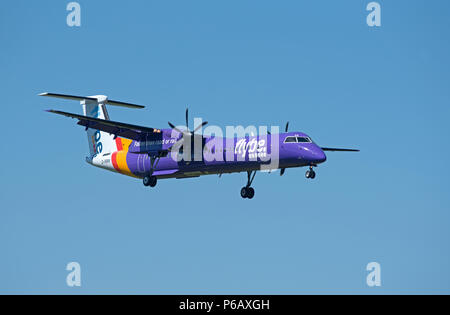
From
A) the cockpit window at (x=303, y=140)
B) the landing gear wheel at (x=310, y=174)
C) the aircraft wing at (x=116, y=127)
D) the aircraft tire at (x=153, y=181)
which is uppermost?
the aircraft wing at (x=116, y=127)

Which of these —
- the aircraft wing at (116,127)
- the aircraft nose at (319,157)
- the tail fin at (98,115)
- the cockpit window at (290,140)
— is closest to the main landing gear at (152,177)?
the aircraft wing at (116,127)

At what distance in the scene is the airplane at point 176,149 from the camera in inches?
1610

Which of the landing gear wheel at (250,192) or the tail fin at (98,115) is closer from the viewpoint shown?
the landing gear wheel at (250,192)

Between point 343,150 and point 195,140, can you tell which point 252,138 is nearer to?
point 195,140

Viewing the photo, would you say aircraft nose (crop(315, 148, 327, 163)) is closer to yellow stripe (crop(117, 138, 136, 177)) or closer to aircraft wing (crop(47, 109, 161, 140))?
aircraft wing (crop(47, 109, 161, 140))

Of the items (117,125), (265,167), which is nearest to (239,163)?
(265,167)

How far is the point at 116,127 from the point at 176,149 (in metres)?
3.92

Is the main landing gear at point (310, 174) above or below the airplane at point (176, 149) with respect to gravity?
below

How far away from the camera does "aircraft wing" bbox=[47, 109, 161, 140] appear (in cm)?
4422

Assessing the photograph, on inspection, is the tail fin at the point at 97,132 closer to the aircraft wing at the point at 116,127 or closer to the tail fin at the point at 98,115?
the tail fin at the point at 98,115
